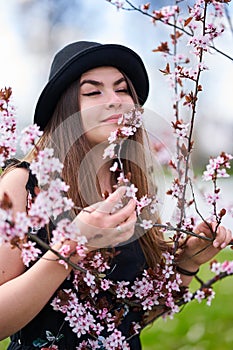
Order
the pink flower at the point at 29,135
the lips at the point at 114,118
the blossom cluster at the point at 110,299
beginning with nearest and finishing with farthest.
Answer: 1. the pink flower at the point at 29,135
2. the blossom cluster at the point at 110,299
3. the lips at the point at 114,118

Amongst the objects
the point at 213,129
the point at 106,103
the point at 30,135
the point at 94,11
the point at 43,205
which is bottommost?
the point at 43,205

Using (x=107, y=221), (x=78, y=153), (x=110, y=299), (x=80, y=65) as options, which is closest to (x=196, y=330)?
(x=110, y=299)

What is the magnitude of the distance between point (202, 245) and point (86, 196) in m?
0.32

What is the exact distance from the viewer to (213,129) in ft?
34.3

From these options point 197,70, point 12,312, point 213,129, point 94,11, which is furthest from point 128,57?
point 213,129

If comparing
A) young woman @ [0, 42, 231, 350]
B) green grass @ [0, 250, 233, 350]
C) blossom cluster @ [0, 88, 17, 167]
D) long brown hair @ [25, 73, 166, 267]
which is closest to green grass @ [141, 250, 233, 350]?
green grass @ [0, 250, 233, 350]

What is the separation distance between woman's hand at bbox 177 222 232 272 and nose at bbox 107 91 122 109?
1.19ft

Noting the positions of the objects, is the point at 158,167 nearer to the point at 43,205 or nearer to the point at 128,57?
the point at 128,57

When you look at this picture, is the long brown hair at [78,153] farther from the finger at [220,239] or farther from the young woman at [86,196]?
the finger at [220,239]

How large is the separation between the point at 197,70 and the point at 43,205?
640 mm

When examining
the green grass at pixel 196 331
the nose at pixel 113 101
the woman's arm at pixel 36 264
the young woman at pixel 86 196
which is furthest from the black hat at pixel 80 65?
the green grass at pixel 196 331

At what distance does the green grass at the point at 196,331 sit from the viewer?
3049 millimetres

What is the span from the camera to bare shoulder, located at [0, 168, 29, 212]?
151 centimetres

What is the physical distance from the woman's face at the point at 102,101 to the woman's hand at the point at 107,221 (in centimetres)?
34
